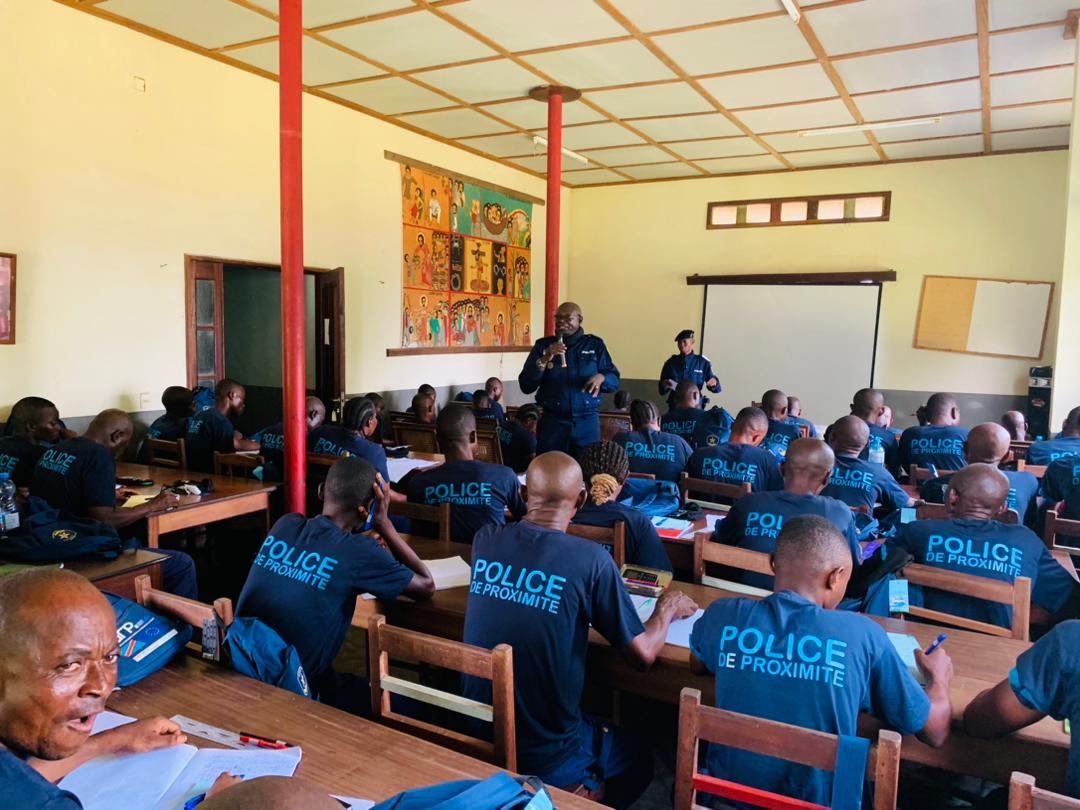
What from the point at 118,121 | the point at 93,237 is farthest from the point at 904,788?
the point at 118,121

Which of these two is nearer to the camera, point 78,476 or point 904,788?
point 904,788

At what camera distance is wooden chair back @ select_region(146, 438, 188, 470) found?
451 cm

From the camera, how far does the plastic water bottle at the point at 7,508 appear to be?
2832 millimetres

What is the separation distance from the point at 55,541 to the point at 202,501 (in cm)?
106

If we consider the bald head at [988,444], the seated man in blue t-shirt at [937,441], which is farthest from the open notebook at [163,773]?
the seated man in blue t-shirt at [937,441]

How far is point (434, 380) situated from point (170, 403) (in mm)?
3574

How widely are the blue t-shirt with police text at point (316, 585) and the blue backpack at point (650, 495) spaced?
1.65 metres

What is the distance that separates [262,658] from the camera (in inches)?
70.5

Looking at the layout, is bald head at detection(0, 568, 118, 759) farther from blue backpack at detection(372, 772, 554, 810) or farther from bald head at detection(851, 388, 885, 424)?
bald head at detection(851, 388, 885, 424)

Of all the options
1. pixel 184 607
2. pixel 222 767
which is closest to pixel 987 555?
pixel 222 767

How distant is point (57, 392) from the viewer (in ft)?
16.6

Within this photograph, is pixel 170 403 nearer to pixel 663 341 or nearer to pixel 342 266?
pixel 342 266

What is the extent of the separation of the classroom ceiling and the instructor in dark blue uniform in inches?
79.5

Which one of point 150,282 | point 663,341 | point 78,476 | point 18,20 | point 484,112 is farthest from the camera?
point 663,341
